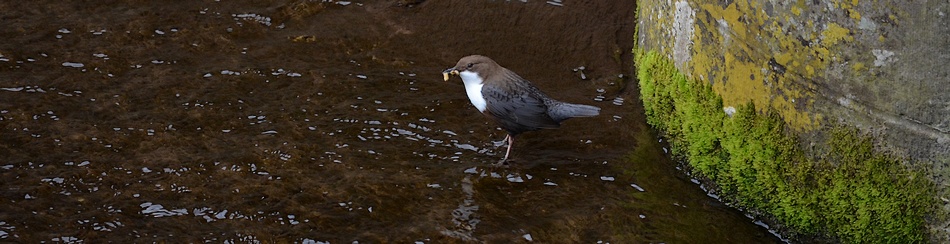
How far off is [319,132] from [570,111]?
1.14 metres

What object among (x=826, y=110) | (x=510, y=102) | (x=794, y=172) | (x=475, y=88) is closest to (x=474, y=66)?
(x=475, y=88)

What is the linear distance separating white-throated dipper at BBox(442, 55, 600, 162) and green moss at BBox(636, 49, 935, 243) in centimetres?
44

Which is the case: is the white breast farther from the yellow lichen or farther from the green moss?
the yellow lichen

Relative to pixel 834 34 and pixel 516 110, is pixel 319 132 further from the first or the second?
pixel 834 34

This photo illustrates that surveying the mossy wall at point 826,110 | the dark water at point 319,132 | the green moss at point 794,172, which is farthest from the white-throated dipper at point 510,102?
the mossy wall at point 826,110

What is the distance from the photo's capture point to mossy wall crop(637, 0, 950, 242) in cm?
337

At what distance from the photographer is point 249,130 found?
4.64 m

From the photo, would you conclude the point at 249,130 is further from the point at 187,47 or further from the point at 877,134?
the point at 877,134

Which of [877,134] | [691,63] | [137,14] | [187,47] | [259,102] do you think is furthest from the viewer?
[137,14]

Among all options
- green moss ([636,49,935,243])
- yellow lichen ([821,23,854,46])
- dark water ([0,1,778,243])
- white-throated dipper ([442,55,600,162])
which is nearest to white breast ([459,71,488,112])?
white-throated dipper ([442,55,600,162])

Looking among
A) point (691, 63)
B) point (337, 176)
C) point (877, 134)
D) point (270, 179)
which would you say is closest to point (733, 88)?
point (691, 63)

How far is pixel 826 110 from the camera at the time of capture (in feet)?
12.0

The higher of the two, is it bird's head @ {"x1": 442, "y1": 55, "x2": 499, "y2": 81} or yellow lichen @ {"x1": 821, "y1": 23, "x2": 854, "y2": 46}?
yellow lichen @ {"x1": 821, "y1": 23, "x2": 854, "y2": 46}

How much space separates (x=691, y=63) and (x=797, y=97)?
70cm
